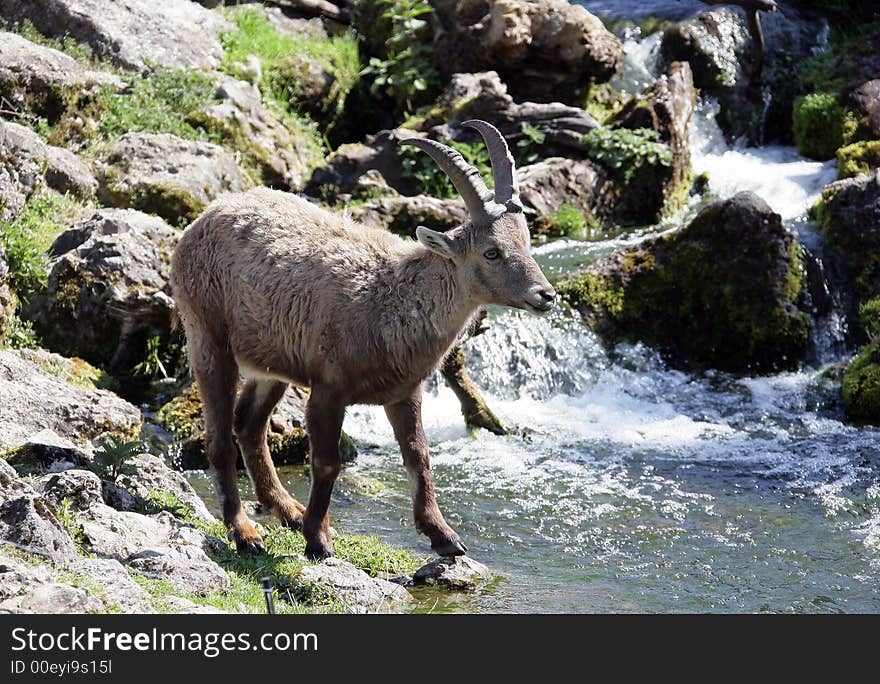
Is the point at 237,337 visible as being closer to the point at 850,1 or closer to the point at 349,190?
the point at 349,190

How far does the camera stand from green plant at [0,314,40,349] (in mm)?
Answer: 11797

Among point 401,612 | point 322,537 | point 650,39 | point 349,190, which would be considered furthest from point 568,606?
point 650,39

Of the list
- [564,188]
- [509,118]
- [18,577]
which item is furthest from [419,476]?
[509,118]

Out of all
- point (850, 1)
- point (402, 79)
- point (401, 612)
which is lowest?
point (401, 612)

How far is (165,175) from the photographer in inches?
576

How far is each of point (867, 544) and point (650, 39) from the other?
1519 cm

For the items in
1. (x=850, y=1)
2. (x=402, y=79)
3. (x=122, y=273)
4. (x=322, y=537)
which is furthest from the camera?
(x=850, y=1)

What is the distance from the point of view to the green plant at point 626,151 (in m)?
18.7

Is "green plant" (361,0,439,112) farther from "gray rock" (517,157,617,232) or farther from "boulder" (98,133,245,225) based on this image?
"boulder" (98,133,245,225)

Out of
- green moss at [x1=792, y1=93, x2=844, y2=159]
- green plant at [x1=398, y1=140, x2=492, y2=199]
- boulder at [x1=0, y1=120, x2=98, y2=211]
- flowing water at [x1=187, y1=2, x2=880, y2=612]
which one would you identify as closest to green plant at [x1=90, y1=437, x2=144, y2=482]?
flowing water at [x1=187, y1=2, x2=880, y2=612]

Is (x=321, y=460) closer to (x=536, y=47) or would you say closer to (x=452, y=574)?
(x=452, y=574)

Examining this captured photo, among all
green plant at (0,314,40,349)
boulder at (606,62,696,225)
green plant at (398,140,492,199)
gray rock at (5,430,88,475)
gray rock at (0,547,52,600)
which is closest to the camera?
gray rock at (0,547,52,600)

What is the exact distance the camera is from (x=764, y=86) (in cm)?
2170

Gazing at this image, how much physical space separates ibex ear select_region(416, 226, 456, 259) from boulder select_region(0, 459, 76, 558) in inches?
118
